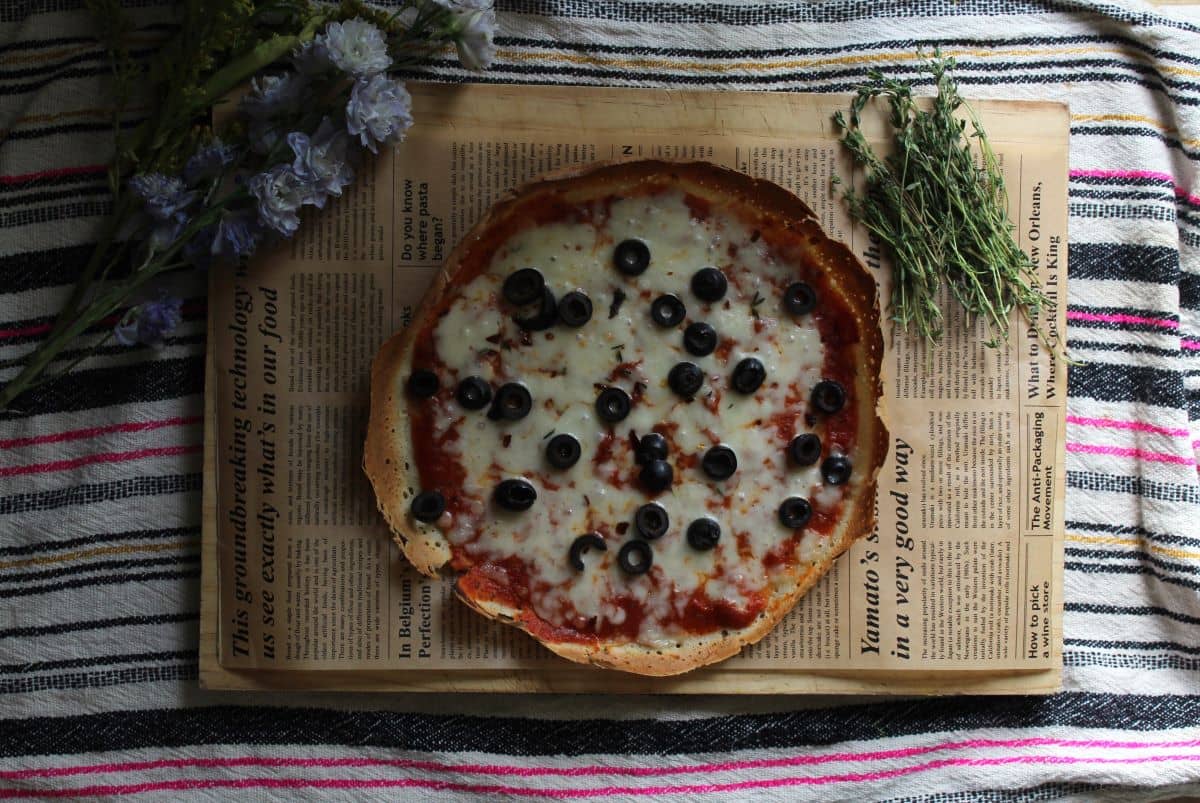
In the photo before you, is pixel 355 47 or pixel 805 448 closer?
pixel 355 47

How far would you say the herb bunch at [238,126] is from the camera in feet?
5.63

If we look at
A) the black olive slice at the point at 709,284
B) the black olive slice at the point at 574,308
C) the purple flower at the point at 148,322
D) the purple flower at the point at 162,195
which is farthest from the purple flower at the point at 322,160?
the black olive slice at the point at 709,284

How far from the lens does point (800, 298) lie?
181 centimetres

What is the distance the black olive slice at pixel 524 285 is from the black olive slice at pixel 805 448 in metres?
0.54

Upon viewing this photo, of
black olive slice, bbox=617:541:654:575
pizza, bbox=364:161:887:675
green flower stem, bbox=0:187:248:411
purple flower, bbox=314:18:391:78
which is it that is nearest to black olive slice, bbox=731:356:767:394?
pizza, bbox=364:161:887:675

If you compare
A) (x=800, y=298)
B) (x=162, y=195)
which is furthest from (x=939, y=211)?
(x=162, y=195)

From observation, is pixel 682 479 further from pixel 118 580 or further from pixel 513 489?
pixel 118 580

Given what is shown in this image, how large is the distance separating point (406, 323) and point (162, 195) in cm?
47

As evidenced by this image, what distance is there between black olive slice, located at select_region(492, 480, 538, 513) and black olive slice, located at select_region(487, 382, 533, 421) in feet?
0.38

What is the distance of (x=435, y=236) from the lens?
1.85m

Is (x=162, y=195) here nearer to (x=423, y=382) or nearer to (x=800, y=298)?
(x=423, y=382)

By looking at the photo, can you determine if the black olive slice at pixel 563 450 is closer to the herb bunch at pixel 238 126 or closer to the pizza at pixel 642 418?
the pizza at pixel 642 418

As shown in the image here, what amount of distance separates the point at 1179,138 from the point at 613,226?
1151 mm

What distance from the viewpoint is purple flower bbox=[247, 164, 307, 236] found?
1.71 m
